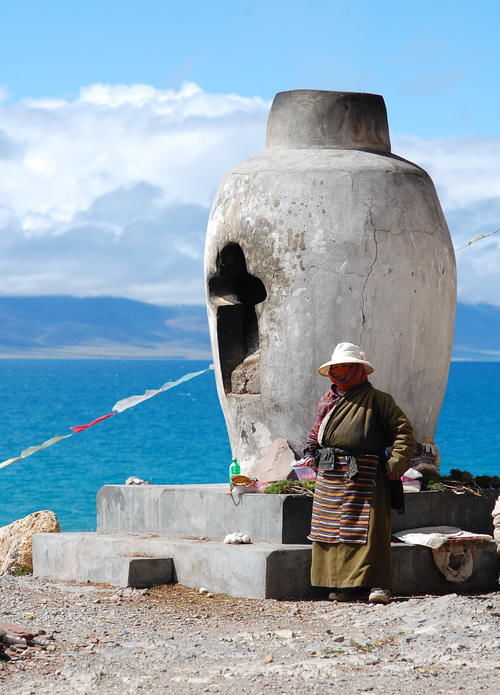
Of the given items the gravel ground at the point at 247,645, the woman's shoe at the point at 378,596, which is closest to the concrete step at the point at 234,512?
the gravel ground at the point at 247,645

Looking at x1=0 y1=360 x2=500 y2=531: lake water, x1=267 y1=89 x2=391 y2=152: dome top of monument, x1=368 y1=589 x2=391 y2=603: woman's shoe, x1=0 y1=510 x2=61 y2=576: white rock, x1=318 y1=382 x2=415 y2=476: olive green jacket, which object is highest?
x1=267 y1=89 x2=391 y2=152: dome top of monument

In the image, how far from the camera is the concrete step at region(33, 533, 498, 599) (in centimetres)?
937

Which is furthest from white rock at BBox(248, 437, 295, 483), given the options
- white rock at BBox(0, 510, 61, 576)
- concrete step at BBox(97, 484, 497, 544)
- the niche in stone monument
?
white rock at BBox(0, 510, 61, 576)

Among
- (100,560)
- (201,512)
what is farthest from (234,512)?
(100,560)

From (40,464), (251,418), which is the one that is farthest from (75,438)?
(251,418)

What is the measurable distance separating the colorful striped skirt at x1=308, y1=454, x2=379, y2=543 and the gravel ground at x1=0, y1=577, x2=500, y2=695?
1.59 ft

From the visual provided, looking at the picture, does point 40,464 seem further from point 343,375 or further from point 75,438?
point 343,375

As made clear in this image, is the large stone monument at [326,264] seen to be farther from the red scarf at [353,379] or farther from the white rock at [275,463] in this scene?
the red scarf at [353,379]

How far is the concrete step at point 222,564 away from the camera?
9367mm

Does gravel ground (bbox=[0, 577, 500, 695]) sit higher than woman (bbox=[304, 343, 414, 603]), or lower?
lower

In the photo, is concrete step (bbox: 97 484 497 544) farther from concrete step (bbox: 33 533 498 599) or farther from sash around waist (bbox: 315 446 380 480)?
sash around waist (bbox: 315 446 380 480)

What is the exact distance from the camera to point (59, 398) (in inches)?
3302

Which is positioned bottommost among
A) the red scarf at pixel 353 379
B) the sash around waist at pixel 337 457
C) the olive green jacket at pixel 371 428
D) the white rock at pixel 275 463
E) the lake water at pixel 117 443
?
the lake water at pixel 117 443

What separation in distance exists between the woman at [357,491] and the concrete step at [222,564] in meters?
0.26
